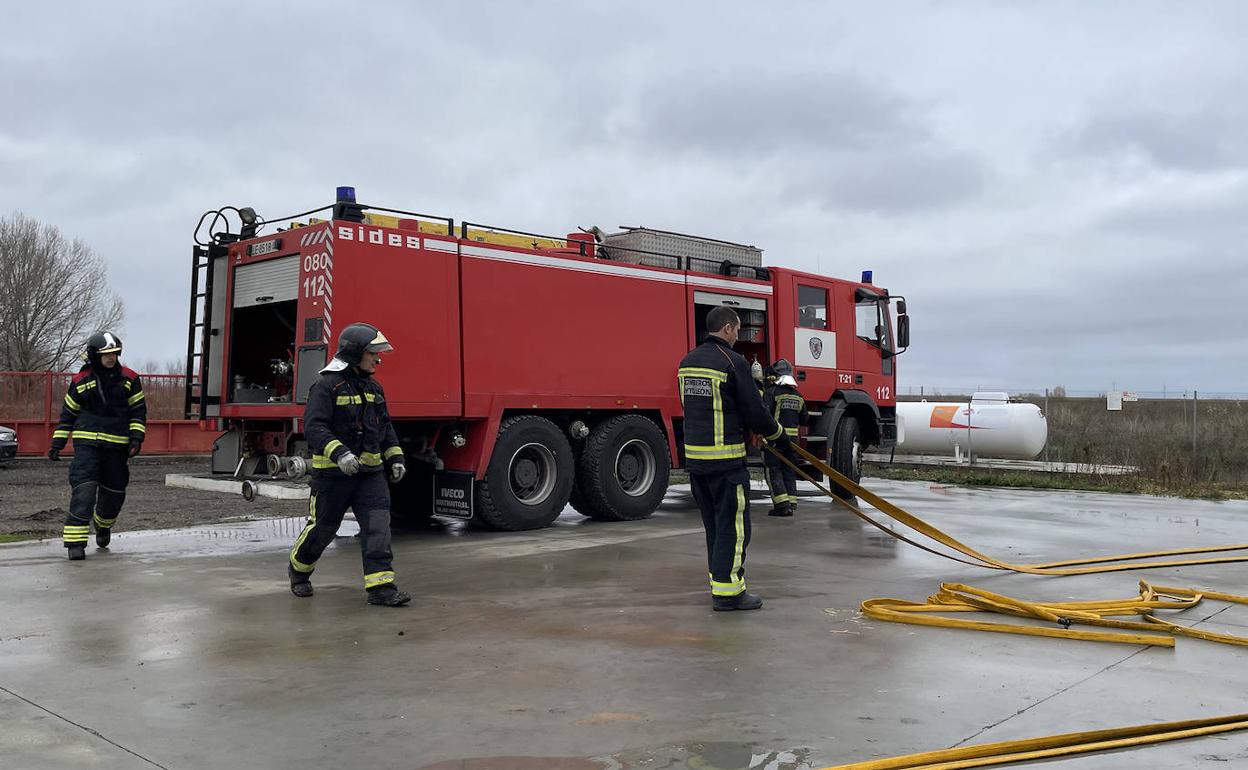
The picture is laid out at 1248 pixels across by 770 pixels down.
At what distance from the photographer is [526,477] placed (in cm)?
1008

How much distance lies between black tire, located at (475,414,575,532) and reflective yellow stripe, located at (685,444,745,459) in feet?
12.1

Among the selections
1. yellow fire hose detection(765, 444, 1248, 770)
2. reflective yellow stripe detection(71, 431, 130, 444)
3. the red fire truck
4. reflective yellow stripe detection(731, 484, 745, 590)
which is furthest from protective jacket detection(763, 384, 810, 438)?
reflective yellow stripe detection(71, 431, 130, 444)

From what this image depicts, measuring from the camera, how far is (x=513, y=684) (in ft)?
14.9

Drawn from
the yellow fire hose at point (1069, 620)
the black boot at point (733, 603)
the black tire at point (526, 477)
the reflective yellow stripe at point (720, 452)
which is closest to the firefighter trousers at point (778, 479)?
the black tire at point (526, 477)

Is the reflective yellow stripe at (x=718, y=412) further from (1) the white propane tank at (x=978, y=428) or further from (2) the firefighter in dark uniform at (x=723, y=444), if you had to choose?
(1) the white propane tank at (x=978, y=428)

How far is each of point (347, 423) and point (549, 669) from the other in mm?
2538

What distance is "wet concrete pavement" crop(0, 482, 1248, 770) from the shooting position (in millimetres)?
3736

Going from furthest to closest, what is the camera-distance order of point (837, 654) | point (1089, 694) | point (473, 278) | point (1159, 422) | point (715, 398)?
point (1159, 422), point (473, 278), point (715, 398), point (837, 654), point (1089, 694)

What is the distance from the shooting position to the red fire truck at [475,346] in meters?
8.88

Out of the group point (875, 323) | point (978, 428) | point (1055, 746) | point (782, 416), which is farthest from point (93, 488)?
point (978, 428)

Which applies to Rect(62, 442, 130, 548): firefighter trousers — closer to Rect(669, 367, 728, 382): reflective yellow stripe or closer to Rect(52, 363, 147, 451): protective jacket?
Rect(52, 363, 147, 451): protective jacket

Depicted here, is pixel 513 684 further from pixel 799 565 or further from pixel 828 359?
pixel 828 359

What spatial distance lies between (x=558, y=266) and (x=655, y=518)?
3099 millimetres

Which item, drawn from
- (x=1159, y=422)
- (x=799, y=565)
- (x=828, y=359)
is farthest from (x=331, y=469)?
(x=1159, y=422)
